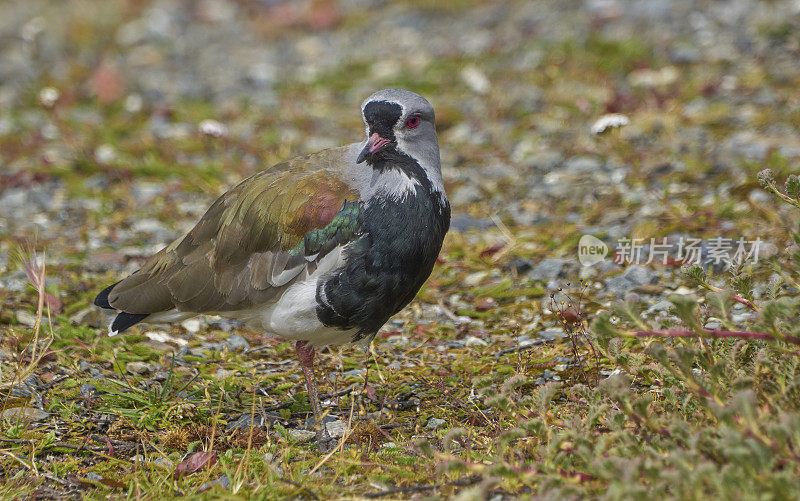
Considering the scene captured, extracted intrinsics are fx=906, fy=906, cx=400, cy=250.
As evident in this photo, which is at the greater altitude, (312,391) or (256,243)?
(256,243)

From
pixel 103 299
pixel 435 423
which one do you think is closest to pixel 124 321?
pixel 103 299

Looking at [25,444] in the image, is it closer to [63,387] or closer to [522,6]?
[63,387]

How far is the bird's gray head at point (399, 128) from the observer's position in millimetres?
4508

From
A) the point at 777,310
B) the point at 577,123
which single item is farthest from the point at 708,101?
the point at 777,310

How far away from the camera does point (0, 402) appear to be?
15.4ft

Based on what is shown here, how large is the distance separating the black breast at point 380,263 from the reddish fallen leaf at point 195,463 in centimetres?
86

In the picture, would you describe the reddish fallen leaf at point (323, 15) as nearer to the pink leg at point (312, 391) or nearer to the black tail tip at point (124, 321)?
the black tail tip at point (124, 321)

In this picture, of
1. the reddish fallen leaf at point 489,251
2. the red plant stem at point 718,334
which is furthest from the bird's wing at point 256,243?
the reddish fallen leaf at point 489,251

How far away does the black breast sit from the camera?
173 inches

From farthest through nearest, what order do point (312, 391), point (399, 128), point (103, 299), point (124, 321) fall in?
point (103, 299) < point (124, 321) < point (312, 391) < point (399, 128)

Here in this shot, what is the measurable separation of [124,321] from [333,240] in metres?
1.45

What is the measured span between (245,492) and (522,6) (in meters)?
10.7

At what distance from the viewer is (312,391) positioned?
474 centimetres

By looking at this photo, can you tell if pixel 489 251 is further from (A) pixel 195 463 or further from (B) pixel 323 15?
(B) pixel 323 15
